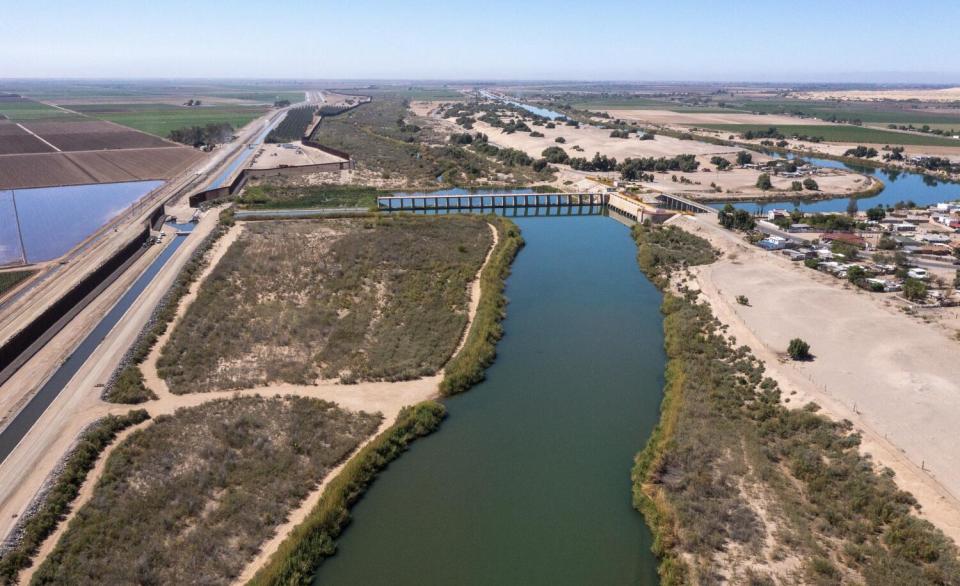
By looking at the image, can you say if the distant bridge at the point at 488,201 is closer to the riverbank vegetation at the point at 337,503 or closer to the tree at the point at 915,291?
the tree at the point at 915,291

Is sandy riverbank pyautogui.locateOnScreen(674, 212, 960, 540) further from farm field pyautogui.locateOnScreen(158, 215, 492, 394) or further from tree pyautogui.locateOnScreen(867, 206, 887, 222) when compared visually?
tree pyautogui.locateOnScreen(867, 206, 887, 222)

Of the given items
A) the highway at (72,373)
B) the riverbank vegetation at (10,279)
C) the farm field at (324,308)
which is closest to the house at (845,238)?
the farm field at (324,308)

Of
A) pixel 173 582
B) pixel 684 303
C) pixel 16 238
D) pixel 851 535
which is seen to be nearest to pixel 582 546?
pixel 851 535

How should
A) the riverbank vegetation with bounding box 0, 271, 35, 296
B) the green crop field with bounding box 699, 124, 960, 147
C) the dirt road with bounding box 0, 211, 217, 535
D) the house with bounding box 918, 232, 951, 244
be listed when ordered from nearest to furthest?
the dirt road with bounding box 0, 211, 217, 535
the riverbank vegetation with bounding box 0, 271, 35, 296
the house with bounding box 918, 232, 951, 244
the green crop field with bounding box 699, 124, 960, 147

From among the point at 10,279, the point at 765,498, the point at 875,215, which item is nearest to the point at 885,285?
the point at 875,215

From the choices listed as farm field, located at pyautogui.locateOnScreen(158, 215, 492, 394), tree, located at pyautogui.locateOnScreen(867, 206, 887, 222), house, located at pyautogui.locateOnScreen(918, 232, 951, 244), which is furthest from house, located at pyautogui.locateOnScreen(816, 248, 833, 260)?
farm field, located at pyautogui.locateOnScreen(158, 215, 492, 394)

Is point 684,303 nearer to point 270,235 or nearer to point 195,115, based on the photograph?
point 270,235
